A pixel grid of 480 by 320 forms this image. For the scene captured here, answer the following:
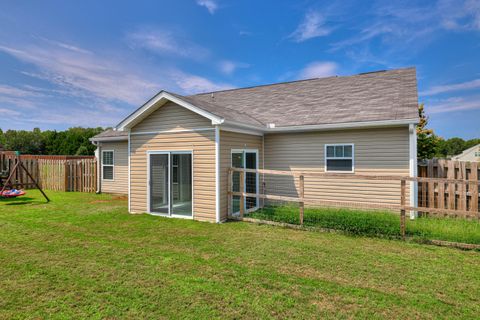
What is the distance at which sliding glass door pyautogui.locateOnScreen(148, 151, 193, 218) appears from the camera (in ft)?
26.4

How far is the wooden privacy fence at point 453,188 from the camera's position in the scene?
718 cm

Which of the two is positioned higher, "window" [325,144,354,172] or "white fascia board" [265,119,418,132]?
"white fascia board" [265,119,418,132]

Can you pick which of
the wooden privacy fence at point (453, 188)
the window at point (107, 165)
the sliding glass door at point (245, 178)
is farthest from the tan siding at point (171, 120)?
the wooden privacy fence at point (453, 188)

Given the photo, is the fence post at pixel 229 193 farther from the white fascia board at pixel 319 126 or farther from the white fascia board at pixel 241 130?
the white fascia board at pixel 319 126

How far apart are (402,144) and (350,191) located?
6.69 feet

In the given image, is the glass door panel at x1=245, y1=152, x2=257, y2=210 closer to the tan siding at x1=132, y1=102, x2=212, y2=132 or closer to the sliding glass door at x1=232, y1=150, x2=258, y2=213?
the sliding glass door at x1=232, y1=150, x2=258, y2=213

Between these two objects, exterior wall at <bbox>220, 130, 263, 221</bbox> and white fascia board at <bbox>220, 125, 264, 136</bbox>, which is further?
white fascia board at <bbox>220, 125, 264, 136</bbox>

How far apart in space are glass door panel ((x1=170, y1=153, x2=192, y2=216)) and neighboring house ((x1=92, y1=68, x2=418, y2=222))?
3cm

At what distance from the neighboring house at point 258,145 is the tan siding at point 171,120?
0.03m

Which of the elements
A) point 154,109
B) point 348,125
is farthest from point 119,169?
point 348,125

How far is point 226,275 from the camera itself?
13.1 feet

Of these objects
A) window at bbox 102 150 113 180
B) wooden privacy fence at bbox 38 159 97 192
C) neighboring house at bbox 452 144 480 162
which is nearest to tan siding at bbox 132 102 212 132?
window at bbox 102 150 113 180

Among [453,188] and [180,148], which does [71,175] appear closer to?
[180,148]

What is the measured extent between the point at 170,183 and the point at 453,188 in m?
8.10
